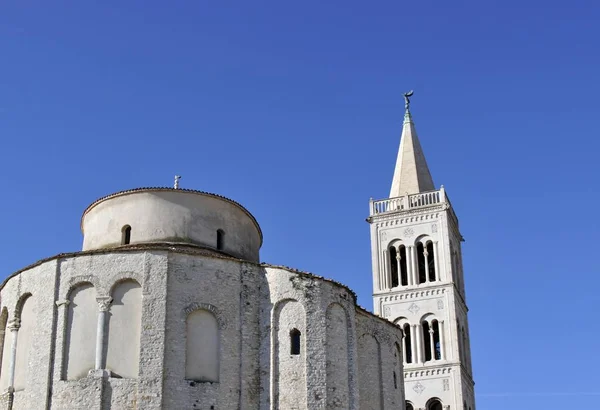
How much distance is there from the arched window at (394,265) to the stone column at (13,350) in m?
25.5

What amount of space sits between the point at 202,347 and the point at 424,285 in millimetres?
24178

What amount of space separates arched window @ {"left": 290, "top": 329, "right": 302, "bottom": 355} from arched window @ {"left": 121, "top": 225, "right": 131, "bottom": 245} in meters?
6.16

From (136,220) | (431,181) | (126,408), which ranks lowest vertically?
(126,408)

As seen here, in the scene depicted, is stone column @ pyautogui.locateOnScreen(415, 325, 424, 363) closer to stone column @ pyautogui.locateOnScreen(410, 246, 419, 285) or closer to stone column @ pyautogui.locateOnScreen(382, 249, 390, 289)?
stone column @ pyautogui.locateOnScreen(410, 246, 419, 285)

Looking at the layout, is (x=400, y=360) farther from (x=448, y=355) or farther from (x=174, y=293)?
(x=448, y=355)

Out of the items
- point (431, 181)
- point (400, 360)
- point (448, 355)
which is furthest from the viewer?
point (431, 181)

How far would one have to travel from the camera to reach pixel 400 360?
111 feet

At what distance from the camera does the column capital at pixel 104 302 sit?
86.8 feet

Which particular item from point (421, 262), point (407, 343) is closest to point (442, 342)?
point (407, 343)

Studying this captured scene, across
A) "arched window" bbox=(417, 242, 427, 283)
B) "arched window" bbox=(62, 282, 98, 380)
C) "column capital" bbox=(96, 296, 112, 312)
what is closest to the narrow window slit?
"column capital" bbox=(96, 296, 112, 312)

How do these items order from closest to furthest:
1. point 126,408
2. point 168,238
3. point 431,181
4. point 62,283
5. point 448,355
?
1. point 126,408
2. point 62,283
3. point 168,238
4. point 448,355
5. point 431,181

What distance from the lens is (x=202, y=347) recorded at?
26719mm

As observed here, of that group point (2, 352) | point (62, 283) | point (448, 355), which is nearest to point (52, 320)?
point (62, 283)

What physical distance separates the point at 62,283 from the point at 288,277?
6799 mm
